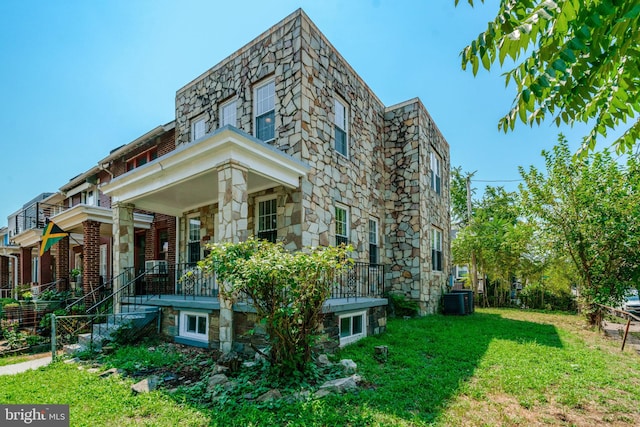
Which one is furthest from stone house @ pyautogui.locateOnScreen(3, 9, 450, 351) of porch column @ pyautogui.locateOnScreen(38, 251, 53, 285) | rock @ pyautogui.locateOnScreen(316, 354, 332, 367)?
porch column @ pyautogui.locateOnScreen(38, 251, 53, 285)

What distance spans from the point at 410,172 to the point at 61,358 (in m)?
10.2

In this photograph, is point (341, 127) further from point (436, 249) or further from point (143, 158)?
point (143, 158)

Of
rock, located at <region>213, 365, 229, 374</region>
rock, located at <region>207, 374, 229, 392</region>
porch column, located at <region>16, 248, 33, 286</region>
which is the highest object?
porch column, located at <region>16, 248, 33, 286</region>

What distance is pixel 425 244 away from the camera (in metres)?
11.2

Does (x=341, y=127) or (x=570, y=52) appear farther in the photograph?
(x=341, y=127)

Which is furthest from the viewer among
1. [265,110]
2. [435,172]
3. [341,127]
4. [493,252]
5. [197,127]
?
[493,252]

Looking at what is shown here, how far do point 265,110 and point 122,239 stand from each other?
4.98 m

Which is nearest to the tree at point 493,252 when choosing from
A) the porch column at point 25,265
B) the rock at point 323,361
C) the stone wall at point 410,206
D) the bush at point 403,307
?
the stone wall at point 410,206

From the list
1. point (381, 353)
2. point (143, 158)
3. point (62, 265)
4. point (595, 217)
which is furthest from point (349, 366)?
point (62, 265)

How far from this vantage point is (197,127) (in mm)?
10461

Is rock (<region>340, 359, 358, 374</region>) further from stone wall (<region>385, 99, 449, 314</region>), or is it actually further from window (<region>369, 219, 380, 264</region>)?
stone wall (<region>385, 99, 449, 314</region>)

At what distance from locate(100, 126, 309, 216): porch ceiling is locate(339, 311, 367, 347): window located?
300 cm

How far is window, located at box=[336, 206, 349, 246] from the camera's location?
874 cm

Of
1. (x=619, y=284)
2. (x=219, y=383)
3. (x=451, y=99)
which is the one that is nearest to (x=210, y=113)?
A: (x=451, y=99)
